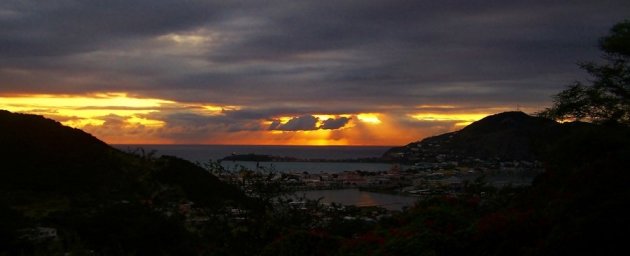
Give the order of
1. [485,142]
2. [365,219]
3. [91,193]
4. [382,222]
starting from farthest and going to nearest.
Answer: [485,142] → [91,193] → [365,219] → [382,222]

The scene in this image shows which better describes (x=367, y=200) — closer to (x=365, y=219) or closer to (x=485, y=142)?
(x=365, y=219)

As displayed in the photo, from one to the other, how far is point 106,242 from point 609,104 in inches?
865

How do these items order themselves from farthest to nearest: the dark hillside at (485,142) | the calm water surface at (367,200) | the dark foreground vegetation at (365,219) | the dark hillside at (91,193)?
the dark hillside at (485,142)
the calm water surface at (367,200)
the dark hillside at (91,193)
the dark foreground vegetation at (365,219)

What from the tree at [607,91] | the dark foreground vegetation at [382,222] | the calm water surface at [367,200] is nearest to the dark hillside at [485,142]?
the calm water surface at [367,200]

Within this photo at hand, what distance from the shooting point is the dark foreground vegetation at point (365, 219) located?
941cm

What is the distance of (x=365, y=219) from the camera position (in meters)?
22.1

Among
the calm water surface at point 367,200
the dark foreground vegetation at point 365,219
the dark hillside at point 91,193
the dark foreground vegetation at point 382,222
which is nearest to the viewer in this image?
the dark foreground vegetation at point 382,222

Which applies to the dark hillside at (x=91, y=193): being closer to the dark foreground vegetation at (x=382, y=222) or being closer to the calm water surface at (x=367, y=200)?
the dark foreground vegetation at (x=382, y=222)

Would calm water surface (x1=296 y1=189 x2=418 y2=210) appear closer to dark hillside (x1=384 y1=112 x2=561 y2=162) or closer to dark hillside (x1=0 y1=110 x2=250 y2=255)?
dark hillside (x1=0 y1=110 x2=250 y2=255)

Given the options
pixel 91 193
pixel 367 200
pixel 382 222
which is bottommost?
pixel 367 200

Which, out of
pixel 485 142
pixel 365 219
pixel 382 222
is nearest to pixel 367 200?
pixel 365 219

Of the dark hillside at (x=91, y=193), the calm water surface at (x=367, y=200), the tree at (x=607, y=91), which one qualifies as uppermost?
the tree at (x=607, y=91)

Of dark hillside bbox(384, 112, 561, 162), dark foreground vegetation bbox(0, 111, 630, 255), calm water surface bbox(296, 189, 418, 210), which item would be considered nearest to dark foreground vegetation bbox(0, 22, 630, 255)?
dark foreground vegetation bbox(0, 111, 630, 255)

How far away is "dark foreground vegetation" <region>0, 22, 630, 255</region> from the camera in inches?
371
